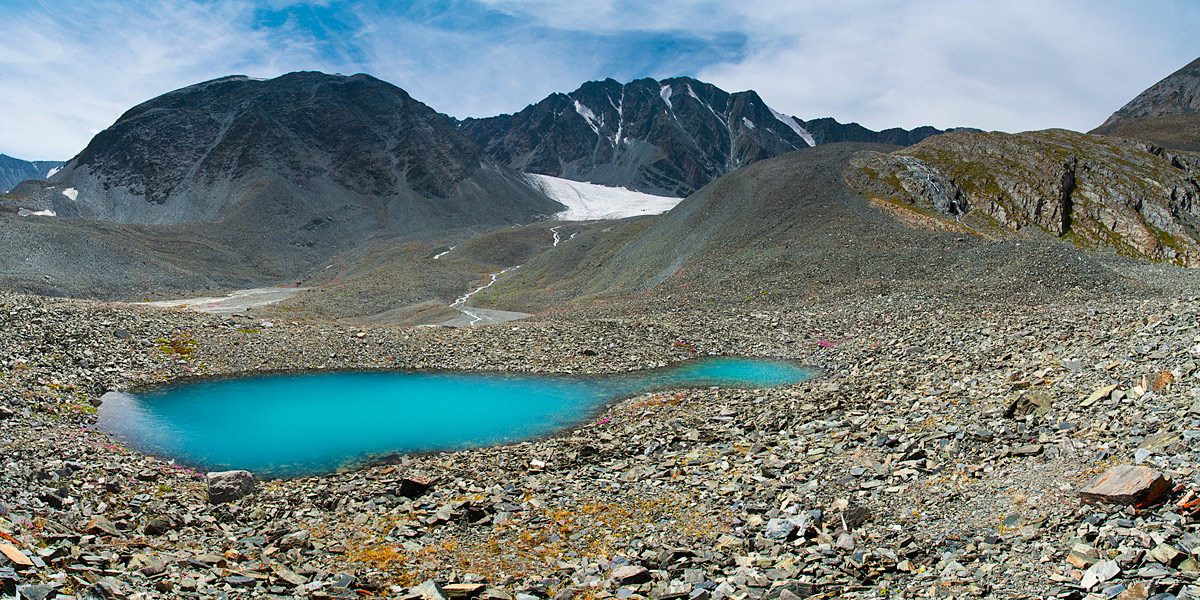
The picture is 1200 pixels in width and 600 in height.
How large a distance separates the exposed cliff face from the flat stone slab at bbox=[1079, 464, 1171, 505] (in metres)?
55.5

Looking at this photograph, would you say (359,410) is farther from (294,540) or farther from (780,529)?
(780,529)

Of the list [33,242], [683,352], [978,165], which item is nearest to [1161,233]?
[978,165]

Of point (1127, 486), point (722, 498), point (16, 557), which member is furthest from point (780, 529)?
point (16, 557)

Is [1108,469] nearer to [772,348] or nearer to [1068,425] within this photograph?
[1068,425]

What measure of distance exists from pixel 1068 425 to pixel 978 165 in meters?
74.1

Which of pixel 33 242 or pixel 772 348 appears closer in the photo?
pixel 772 348

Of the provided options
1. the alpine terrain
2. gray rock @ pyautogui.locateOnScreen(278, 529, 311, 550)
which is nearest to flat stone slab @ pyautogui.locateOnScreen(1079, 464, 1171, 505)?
the alpine terrain

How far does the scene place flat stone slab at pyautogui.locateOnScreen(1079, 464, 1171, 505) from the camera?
1046 cm

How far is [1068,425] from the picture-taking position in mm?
15523

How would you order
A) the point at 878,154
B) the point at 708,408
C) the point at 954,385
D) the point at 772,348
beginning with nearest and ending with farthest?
the point at 954,385
the point at 708,408
the point at 772,348
the point at 878,154

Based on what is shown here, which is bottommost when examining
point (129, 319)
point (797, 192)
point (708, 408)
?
point (708, 408)

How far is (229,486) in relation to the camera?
16.1m

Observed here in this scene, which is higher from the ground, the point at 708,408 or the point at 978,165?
the point at 978,165

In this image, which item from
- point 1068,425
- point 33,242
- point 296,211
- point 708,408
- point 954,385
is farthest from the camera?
point 296,211
